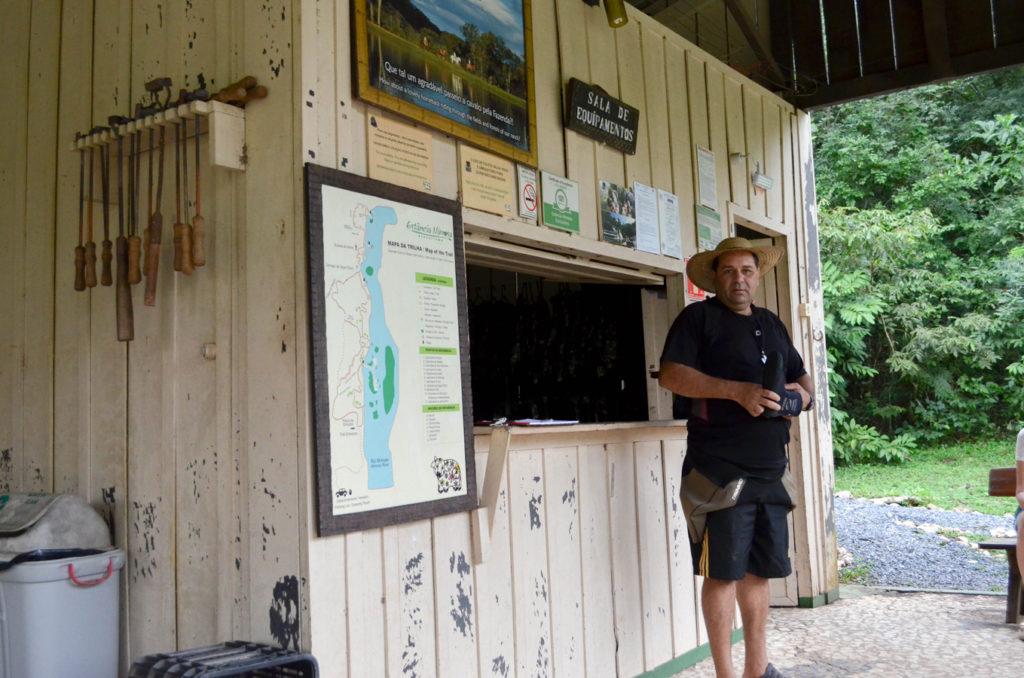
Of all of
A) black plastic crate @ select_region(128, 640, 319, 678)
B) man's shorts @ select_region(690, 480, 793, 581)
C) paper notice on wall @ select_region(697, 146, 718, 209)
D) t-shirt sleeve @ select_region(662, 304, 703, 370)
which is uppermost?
paper notice on wall @ select_region(697, 146, 718, 209)

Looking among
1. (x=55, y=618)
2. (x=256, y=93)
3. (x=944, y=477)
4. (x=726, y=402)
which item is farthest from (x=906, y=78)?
(x=944, y=477)

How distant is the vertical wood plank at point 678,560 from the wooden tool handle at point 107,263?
244cm

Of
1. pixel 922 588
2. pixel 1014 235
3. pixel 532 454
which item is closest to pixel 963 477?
pixel 1014 235

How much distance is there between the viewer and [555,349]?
201 inches

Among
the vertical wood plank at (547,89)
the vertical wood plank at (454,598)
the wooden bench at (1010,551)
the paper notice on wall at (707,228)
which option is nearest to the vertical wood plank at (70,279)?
the vertical wood plank at (454,598)

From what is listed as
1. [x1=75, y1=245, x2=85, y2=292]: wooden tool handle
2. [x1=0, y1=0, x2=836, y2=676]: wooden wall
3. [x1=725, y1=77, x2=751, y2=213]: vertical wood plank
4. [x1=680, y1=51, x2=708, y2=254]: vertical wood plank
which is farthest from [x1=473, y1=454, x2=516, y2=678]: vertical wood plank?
[x1=725, y1=77, x2=751, y2=213]: vertical wood plank

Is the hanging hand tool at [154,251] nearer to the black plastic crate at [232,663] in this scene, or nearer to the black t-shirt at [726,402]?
the black plastic crate at [232,663]

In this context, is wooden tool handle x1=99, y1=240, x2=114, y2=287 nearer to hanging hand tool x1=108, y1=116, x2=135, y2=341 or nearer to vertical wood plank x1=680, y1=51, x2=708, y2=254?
hanging hand tool x1=108, y1=116, x2=135, y2=341

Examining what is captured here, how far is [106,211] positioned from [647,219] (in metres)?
2.26

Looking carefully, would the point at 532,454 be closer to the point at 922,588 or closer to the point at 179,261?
the point at 179,261

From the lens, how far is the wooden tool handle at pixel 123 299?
2.88 metres

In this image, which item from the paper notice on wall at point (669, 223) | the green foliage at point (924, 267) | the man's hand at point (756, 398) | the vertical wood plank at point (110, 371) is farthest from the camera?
the green foliage at point (924, 267)

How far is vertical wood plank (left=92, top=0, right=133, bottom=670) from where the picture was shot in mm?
3025

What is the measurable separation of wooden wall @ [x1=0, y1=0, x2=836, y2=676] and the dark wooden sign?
68 millimetres
